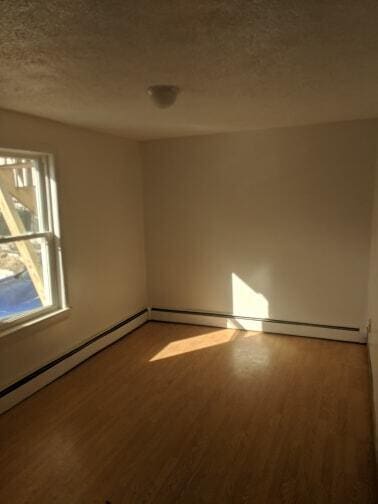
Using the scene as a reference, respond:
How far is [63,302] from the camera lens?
3293mm

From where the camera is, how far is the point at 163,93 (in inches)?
84.5

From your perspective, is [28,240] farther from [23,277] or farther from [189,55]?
[189,55]

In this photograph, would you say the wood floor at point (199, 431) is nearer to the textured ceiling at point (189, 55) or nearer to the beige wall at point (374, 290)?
the beige wall at point (374, 290)

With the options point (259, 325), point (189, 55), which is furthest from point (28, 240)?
point (259, 325)

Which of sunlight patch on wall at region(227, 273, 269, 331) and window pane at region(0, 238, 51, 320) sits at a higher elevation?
window pane at region(0, 238, 51, 320)

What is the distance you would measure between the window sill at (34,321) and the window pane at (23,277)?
0.28 ft

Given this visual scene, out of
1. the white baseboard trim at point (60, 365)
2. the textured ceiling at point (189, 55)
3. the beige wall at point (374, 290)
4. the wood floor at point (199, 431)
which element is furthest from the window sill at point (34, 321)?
the beige wall at point (374, 290)

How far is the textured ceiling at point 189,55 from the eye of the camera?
1242 millimetres

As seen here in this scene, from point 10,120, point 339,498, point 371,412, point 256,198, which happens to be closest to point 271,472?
point 339,498

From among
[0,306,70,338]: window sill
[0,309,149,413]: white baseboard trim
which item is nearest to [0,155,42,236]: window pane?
[0,306,70,338]: window sill

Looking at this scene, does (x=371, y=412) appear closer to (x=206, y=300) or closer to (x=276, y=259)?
(x=276, y=259)

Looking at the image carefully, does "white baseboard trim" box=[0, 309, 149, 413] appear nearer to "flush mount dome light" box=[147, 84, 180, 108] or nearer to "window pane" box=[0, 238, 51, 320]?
"window pane" box=[0, 238, 51, 320]

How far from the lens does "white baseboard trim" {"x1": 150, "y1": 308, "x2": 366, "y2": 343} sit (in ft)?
12.5

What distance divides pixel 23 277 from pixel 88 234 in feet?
2.64
